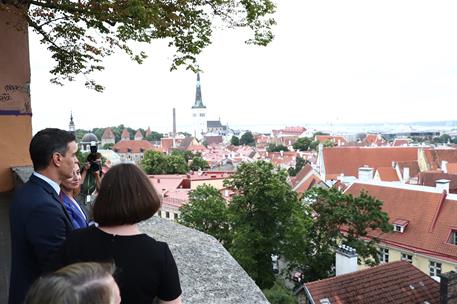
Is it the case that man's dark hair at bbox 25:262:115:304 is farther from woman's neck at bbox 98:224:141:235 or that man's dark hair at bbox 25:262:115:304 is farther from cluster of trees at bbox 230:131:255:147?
cluster of trees at bbox 230:131:255:147

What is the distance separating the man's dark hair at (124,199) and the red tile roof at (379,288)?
10480 mm

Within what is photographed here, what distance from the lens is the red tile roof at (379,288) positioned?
11500 mm

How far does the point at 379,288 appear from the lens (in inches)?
466

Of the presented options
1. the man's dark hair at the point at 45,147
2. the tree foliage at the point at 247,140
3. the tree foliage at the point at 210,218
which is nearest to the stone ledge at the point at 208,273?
the man's dark hair at the point at 45,147

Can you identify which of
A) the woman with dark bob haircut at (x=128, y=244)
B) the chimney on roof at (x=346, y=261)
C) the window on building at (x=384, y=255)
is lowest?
the window on building at (x=384, y=255)

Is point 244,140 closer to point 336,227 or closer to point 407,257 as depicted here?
point 407,257

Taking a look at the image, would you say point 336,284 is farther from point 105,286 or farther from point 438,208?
point 438,208

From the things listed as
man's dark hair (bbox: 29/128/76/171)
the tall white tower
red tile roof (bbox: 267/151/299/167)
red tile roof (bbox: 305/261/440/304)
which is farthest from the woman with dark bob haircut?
the tall white tower

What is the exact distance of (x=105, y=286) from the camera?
4.36 ft

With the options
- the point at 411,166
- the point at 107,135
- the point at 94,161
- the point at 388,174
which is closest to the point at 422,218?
the point at 388,174

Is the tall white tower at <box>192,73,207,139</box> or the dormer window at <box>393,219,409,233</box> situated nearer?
the dormer window at <box>393,219,409,233</box>

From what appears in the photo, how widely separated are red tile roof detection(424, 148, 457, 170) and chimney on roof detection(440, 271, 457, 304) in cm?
4140

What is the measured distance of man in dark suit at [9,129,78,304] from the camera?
82.9 inches

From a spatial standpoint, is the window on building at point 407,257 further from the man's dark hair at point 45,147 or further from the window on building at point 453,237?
the man's dark hair at point 45,147
